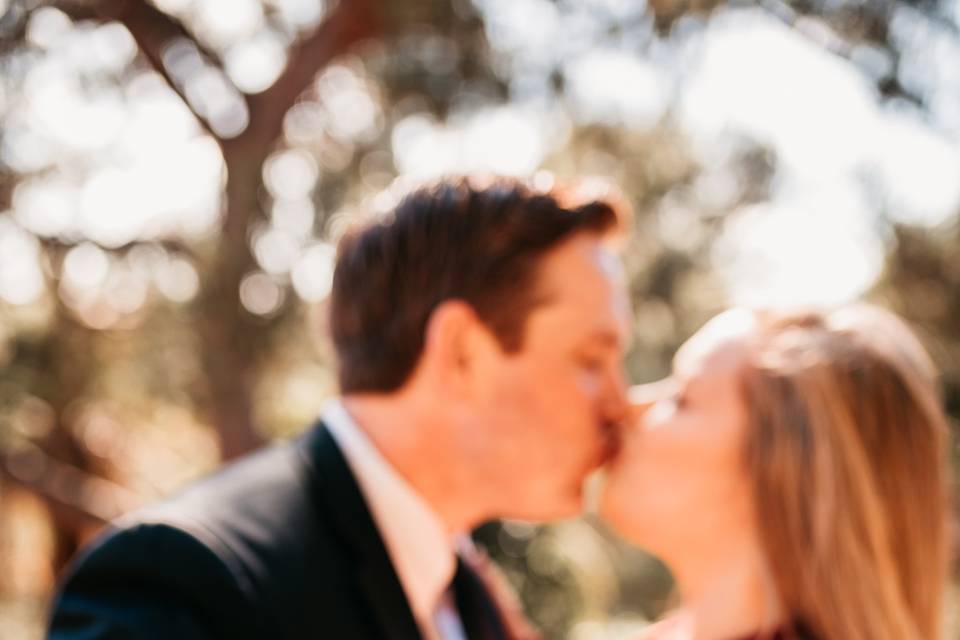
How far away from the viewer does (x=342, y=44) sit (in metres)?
6.68

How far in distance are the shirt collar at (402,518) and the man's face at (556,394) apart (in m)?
0.23

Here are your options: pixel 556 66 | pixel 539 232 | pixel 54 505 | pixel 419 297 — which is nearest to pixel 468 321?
pixel 419 297

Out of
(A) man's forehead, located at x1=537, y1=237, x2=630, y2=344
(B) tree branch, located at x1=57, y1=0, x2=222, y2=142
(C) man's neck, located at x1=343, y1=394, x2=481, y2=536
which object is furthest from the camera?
(B) tree branch, located at x1=57, y1=0, x2=222, y2=142

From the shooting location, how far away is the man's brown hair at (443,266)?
8.54 ft

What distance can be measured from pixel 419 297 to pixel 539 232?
0.35 metres

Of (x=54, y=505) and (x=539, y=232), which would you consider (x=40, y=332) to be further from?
(x=539, y=232)

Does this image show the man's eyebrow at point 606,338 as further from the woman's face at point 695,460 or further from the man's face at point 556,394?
the woman's face at point 695,460

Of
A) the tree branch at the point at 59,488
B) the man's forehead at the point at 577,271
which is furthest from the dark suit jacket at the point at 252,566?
the tree branch at the point at 59,488

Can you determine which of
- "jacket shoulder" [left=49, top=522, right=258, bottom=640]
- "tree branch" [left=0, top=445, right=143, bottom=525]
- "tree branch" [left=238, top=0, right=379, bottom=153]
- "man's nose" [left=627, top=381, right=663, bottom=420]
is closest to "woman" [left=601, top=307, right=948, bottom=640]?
"man's nose" [left=627, top=381, right=663, bottom=420]

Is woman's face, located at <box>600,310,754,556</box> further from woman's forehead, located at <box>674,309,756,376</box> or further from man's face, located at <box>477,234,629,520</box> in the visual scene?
man's face, located at <box>477,234,629,520</box>

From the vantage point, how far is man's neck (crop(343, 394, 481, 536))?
254cm

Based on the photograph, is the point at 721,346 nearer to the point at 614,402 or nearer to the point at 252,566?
the point at 614,402

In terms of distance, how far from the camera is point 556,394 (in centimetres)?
264

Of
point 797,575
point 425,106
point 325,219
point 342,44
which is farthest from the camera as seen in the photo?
point 325,219
